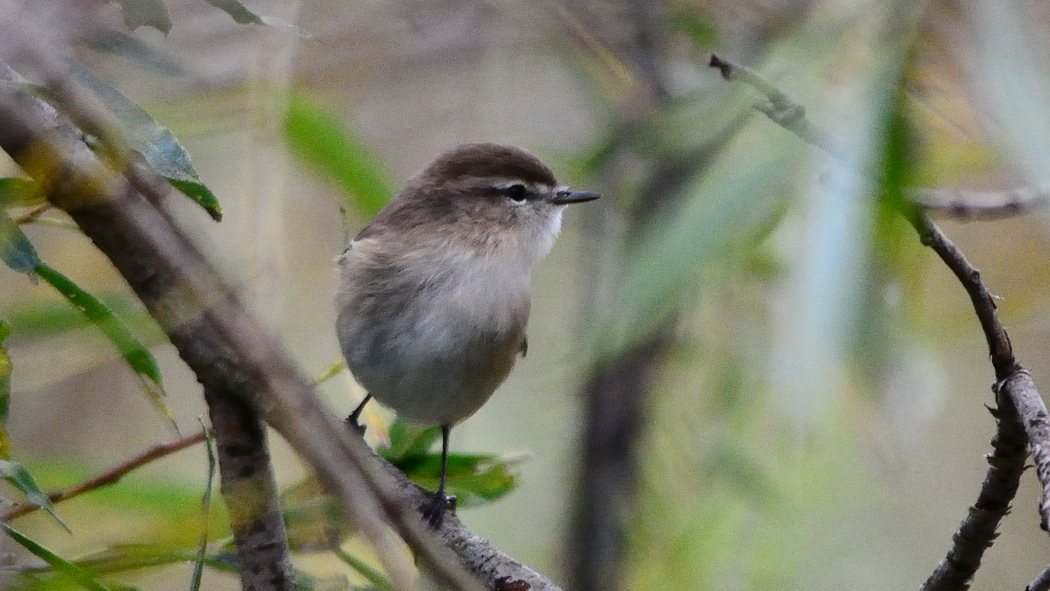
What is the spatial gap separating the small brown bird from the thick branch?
168cm

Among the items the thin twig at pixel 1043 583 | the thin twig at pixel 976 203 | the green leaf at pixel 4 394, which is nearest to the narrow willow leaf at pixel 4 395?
the green leaf at pixel 4 394

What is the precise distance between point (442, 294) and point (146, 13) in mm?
1657

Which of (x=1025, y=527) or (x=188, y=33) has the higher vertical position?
(x=188, y=33)

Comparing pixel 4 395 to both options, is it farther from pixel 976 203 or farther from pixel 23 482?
pixel 976 203

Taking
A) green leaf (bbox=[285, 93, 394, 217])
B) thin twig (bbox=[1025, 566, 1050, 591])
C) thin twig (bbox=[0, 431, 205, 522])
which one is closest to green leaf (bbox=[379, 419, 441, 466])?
green leaf (bbox=[285, 93, 394, 217])

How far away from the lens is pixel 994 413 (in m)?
1.51

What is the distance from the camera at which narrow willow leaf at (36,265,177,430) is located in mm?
1435

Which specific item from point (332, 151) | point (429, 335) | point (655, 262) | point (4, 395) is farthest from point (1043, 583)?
point (429, 335)

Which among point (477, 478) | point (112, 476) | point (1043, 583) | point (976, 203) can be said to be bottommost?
point (112, 476)

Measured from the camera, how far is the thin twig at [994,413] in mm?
1354

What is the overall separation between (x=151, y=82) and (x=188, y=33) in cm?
27

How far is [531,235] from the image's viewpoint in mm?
3148

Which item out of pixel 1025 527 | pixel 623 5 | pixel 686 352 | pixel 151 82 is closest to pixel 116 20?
pixel 151 82

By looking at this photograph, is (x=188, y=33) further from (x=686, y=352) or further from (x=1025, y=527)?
→ (x=1025, y=527)
